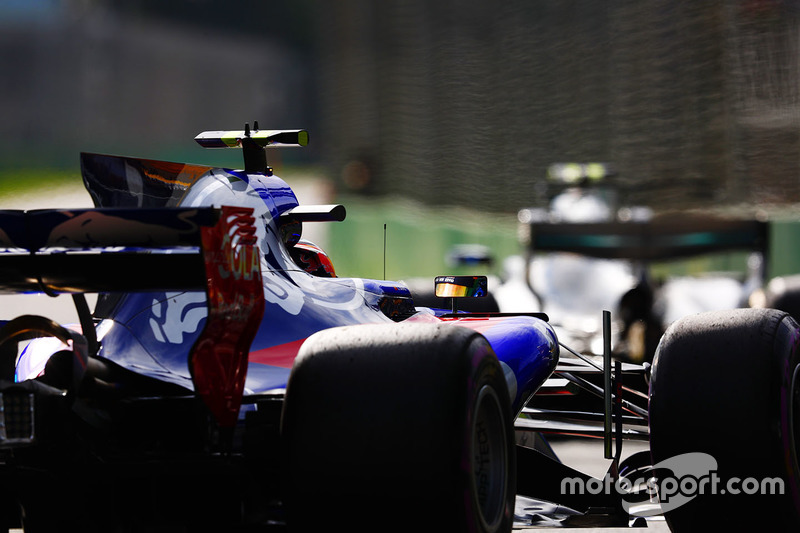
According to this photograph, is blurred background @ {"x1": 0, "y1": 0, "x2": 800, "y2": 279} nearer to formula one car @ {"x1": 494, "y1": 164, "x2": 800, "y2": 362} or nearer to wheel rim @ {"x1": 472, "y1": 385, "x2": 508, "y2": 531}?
Result: formula one car @ {"x1": 494, "y1": 164, "x2": 800, "y2": 362}

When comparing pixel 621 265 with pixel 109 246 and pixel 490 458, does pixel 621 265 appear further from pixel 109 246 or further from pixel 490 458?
pixel 109 246

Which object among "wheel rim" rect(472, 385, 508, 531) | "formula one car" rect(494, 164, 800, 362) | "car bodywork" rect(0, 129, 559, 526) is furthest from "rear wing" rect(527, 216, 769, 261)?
"car bodywork" rect(0, 129, 559, 526)

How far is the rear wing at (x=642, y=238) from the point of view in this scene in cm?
1448

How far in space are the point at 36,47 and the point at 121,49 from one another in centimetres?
122

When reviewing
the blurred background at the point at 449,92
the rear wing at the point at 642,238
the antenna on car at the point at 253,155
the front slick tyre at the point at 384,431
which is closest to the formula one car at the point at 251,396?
the front slick tyre at the point at 384,431

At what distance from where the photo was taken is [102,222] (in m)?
3.24

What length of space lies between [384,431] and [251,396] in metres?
0.54

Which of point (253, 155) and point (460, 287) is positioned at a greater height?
point (253, 155)

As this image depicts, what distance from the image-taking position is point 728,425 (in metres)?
3.99

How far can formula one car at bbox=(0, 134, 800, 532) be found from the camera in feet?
10.0

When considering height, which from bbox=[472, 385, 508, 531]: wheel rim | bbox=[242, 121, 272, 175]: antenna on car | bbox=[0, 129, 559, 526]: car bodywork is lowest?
bbox=[472, 385, 508, 531]: wheel rim

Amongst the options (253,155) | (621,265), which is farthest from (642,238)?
(253,155)

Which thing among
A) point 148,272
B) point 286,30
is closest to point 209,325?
point 148,272

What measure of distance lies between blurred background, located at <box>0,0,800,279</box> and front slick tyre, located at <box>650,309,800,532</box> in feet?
41.8
